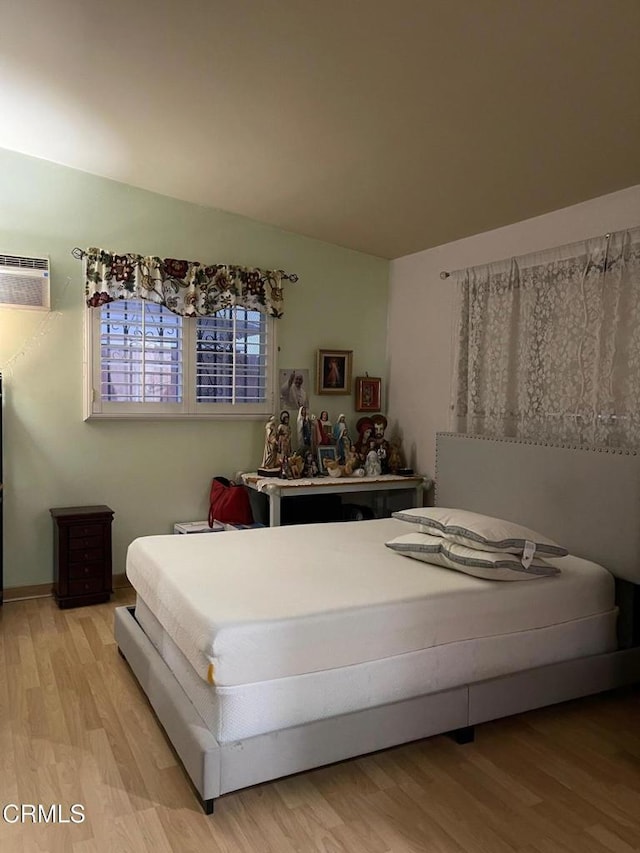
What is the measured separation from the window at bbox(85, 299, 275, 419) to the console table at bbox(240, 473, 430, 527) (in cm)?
58

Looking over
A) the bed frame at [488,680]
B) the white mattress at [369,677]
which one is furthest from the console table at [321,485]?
the white mattress at [369,677]

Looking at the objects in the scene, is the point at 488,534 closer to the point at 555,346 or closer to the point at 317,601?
the point at 317,601

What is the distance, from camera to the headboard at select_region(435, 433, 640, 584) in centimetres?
295

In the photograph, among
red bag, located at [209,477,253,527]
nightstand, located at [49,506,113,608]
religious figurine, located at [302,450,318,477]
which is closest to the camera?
nightstand, located at [49,506,113,608]

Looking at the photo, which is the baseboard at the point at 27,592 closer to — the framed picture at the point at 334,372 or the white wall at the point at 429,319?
the framed picture at the point at 334,372

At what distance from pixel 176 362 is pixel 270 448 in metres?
0.84

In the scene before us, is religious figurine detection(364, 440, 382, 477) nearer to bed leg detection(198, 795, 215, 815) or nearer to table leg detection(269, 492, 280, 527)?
table leg detection(269, 492, 280, 527)

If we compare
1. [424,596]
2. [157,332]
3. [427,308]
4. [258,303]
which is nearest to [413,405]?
[427,308]

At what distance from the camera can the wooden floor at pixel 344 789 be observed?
196 cm

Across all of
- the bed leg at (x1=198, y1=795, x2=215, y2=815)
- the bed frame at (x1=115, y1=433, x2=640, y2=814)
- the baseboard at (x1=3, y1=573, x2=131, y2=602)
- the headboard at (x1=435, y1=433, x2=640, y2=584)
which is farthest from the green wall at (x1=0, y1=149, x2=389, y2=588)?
the bed leg at (x1=198, y1=795, x2=215, y2=815)

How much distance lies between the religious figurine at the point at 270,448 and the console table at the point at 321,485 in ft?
0.39

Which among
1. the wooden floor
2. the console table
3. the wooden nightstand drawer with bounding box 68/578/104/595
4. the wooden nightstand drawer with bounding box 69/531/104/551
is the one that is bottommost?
the wooden floor

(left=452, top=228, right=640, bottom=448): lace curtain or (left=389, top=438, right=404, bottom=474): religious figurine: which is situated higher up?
(left=452, top=228, right=640, bottom=448): lace curtain

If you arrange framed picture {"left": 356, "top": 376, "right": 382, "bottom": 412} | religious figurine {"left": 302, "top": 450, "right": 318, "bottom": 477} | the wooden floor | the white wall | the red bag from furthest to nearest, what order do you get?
framed picture {"left": 356, "top": 376, "right": 382, "bottom": 412}, religious figurine {"left": 302, "top": 450, "right": 318, "bottom": 477}, the red bag, the white wall, the wooden floor
